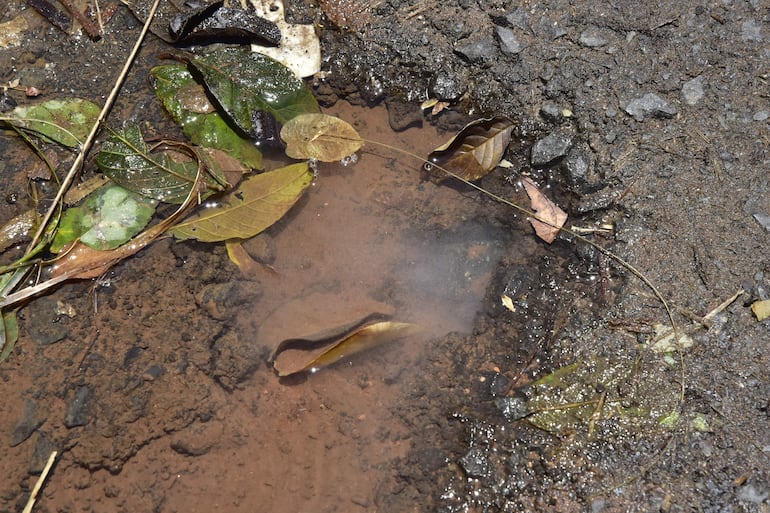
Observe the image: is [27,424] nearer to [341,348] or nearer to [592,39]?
[341,348]

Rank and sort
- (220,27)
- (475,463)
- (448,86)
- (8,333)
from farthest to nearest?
(220,27), (448,86), (8,333), (475,463)

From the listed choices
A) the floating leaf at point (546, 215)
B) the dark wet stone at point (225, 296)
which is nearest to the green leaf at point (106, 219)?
the dark wet stone at point (225, 296)

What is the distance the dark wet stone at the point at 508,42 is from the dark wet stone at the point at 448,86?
8.8 inches

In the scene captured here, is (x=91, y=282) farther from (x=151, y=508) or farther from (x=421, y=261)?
(x=421, y=261)

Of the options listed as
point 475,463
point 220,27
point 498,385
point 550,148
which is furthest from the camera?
point 220,27

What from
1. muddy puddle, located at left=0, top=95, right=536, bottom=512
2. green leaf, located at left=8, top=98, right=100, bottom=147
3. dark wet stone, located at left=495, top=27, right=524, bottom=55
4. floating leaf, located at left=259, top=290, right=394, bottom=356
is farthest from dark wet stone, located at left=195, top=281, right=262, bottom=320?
dark wet stone, located at left=495, top=27, right=524, bottom=55

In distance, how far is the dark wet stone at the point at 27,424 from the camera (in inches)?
89.8

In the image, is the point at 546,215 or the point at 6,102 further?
the point at 6,102

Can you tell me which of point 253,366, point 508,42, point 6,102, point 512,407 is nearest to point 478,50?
point 508,42

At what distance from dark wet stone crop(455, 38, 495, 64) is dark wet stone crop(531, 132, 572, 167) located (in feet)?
1.46

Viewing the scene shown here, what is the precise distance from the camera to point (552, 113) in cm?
252

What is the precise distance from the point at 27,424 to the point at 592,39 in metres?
2.71

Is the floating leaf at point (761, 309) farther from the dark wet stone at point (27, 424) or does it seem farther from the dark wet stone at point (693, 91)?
the dark wet stone at point (27, 424)

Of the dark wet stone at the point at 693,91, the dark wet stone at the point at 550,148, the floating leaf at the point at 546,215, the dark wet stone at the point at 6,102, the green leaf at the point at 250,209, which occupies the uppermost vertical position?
the dark wet stone at the point at 6,102
